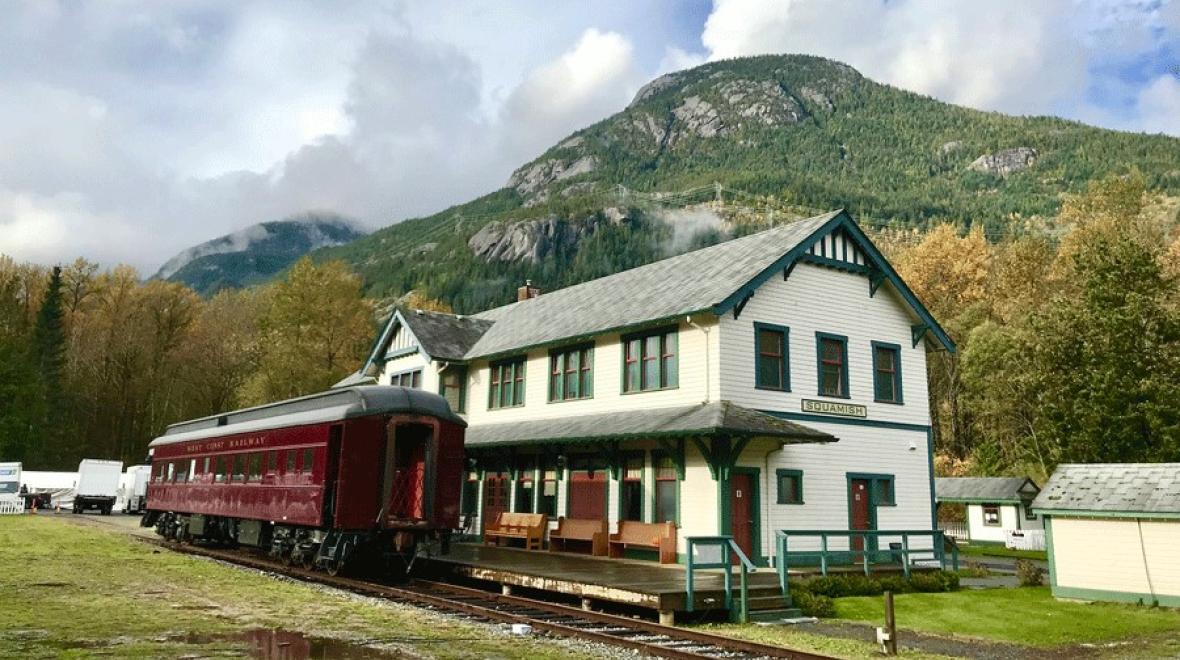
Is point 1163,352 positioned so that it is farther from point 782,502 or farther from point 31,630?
point 31,630

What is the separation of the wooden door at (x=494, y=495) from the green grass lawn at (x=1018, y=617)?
12329 mm

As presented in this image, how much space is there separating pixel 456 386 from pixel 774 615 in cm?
1749

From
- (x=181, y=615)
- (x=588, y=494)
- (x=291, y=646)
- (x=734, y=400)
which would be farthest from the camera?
(x=588, y=494)

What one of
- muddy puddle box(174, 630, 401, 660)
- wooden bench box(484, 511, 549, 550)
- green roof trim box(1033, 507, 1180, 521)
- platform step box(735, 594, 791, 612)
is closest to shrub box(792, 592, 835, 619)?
platform step box(735, 594, 791, 612)

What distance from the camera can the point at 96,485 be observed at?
47.3m

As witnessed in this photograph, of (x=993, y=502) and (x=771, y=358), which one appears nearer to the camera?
(x=771, y=358)

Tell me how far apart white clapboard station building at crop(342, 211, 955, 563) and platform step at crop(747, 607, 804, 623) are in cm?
377

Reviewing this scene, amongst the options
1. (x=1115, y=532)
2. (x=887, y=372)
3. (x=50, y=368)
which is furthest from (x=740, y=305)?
(x=50, y=368)

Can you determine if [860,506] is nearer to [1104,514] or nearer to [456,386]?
[1104,514]

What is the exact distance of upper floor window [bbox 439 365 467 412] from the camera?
98.9 ft

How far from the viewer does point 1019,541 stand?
41062 mm

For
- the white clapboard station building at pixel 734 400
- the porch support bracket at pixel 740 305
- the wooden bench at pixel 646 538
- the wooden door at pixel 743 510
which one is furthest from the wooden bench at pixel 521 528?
the porch support bracket at pixel 740 305

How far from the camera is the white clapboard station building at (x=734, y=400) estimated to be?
66.6ft

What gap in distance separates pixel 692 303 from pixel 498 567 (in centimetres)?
792
